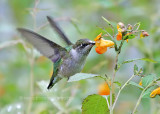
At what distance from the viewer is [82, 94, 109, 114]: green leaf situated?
2316mm

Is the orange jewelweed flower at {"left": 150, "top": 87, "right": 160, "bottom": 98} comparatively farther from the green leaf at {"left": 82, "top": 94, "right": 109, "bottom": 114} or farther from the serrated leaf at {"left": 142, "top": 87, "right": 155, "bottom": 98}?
the green leaf at {"left": 82, "top": 94, "right": 109, "bottom": 114}

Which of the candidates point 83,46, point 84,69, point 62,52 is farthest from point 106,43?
point 84,69

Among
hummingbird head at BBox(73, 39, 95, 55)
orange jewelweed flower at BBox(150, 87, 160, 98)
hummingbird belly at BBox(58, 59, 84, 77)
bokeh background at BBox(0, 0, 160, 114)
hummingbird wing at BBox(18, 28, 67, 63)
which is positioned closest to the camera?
orange jewelweed flower at BBox(150, 87, 160, 98)

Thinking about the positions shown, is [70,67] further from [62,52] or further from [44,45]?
[44,45]

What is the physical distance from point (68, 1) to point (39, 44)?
218 inches

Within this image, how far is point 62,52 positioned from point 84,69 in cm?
160

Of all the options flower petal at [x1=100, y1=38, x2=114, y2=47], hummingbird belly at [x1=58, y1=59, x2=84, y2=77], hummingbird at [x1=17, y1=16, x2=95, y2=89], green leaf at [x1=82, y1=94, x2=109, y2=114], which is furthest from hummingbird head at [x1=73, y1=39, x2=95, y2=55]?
green leaf at [x1=82, y1=94, x2=109, y2=114]

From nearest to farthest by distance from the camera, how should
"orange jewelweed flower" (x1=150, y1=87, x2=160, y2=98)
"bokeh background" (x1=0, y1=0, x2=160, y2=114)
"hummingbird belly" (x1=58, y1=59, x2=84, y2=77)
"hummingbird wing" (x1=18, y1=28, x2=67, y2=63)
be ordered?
"orange jewelweed flower" (x1=150, y1=87, x2=160, y2=98)
"hummingbird wing" (x1=18, y1=28, x2=67, y2=63)
"hummingbird belly" (x1=58, y1=59, x2=84, y2=77)
"bokeh background" (x1=0, y1=0, x2=160, y2=114)

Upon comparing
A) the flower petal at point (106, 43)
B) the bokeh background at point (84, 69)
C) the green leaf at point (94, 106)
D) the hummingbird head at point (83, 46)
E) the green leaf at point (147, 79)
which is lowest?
the bokeh background at point (84, 69)

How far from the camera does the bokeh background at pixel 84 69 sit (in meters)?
3.48

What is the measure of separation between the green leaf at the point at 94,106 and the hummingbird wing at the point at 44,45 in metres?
0.78

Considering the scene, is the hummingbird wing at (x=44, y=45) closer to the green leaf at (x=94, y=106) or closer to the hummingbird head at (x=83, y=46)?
the hummingbird head at (x=83, y=46)

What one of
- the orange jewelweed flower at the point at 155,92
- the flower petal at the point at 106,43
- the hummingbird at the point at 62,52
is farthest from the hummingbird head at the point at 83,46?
the orange jewelweed flower at the point at 155,92

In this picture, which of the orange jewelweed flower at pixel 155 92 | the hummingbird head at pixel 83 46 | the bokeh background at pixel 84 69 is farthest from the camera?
the bokeh background at pixel 84 69
